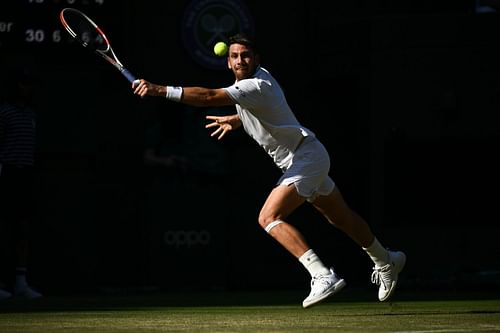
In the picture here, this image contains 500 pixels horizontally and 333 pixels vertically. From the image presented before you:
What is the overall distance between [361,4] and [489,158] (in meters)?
2.56

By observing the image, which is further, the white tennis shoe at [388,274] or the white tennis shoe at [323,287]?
the white tennis shoe at [388,274]

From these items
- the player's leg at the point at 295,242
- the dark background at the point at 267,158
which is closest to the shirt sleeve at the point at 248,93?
the player's leg at the point at 295,242

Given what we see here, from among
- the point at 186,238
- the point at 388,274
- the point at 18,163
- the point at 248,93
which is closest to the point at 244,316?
the point at 388,274

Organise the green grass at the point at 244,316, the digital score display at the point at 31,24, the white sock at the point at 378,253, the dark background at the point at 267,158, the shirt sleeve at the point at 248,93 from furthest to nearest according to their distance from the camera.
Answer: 1. the dark background at the point at 267,158
2. the digital score display at the point at 31,24
3. the white sock at the point at 378,253
4. the shirt sleeve at the point at 248,93
5. the green grass at the point at 244,316

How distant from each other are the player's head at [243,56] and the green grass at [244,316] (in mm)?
1699

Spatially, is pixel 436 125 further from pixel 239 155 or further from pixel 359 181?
pixel 239 155

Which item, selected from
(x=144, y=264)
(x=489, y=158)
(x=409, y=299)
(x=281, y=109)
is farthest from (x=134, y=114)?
(x=281, y=109)

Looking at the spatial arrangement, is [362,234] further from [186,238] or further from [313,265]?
[186,238]

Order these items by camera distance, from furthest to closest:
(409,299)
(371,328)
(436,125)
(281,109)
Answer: (436,125) → (409,299) → (281,109) → (371,328)

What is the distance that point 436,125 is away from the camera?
1462 centimetres

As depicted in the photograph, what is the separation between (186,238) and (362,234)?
21.3 ft

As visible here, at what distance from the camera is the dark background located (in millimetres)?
14375

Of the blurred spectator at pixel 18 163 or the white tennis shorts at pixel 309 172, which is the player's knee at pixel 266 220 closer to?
the white tennis shorts at pixel 309 172

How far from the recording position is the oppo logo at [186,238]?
14.9 metres
